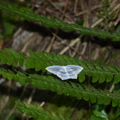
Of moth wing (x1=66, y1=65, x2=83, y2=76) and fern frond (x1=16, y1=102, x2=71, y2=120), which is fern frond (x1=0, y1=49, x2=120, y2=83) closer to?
moth wing (x1=66, y1=65, x2=83, y2=76)

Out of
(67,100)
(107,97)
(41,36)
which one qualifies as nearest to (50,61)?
(107,97)

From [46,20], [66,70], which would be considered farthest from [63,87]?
[46,20]

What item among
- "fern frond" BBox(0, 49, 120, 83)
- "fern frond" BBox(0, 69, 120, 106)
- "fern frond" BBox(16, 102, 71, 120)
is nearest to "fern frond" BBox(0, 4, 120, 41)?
"fern frond" BBox(0, 49, 120, 83)

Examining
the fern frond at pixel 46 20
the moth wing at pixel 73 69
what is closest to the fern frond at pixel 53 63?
the moth wing at pixel 73 69

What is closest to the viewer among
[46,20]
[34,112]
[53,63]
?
[34,112]

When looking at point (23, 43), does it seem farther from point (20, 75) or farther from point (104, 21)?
point (20, 75)

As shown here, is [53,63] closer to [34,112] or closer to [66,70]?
[66,70]

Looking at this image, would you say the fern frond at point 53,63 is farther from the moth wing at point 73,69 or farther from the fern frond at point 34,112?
the fern frond at point 34,112
